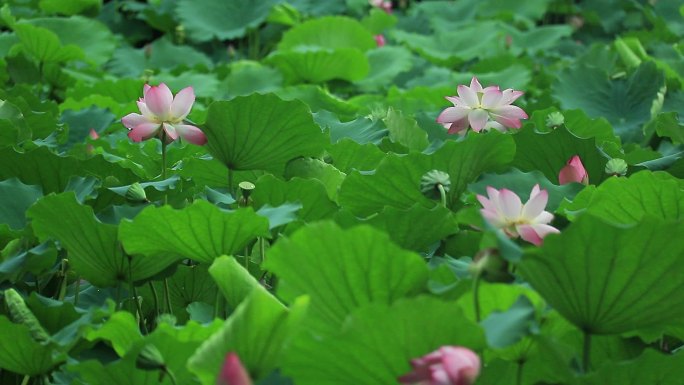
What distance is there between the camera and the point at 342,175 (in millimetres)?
1273

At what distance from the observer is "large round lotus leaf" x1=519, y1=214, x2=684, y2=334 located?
0.81m

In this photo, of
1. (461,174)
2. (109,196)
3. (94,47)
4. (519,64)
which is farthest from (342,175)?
(94,47)

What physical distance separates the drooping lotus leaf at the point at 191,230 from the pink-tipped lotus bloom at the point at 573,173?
39 cm

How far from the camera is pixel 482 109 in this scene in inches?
52.4

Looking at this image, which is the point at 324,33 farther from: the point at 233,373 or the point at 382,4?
the point at 233,373

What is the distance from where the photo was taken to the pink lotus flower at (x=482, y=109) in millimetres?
1325

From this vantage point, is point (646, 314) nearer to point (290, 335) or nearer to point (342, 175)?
point (290, 335)

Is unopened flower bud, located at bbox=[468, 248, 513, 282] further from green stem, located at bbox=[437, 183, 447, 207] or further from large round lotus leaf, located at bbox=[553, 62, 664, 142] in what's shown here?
large round lotus leaf, located at bbox=[553, 62, 664, 142]

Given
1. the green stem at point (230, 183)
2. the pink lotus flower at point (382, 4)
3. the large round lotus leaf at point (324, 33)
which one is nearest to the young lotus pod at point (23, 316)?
the green stem at point (230, 183)

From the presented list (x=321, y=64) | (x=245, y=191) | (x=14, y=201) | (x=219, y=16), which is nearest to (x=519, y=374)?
(x=245, y=191)

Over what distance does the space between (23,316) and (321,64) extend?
2.19 meters

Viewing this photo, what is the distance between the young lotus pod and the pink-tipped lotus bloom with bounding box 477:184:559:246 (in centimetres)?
38

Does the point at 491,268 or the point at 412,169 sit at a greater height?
the point at 491,268

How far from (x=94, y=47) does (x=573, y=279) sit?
2663 millimetres
